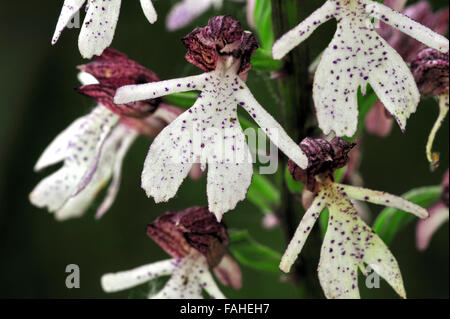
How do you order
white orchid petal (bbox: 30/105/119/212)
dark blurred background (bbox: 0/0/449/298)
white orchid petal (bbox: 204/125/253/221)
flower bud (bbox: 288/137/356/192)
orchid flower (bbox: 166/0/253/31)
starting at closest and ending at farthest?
white orchid petal (bbox: 204/125/253/221)
flower bud (bbox: 288/137/356/192)
white orchid petal (bbox: 30/105/119/212)
orchid flower (bbox: 166/0/253/31)
dark blurred background (bbox: 0/0/449/298)

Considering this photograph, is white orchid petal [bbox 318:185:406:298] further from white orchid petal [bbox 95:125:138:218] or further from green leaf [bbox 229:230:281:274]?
white orchid petal [bbox 95:125:138:218]

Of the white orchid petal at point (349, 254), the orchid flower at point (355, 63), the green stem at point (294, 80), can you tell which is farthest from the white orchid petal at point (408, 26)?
the white orchid petal at point (349, 254)

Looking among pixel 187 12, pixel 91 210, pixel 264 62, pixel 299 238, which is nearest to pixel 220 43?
pixel 264 62

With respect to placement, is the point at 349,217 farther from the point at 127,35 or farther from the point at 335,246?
the point at 127,35

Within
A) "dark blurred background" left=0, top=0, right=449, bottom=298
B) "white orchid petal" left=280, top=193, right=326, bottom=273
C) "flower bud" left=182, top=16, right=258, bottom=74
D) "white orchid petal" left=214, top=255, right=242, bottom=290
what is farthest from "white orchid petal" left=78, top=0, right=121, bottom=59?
"dark blurred background" left=0, top=0, right=449, bottom=298

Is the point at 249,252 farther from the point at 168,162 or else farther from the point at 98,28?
the point at 98,28
